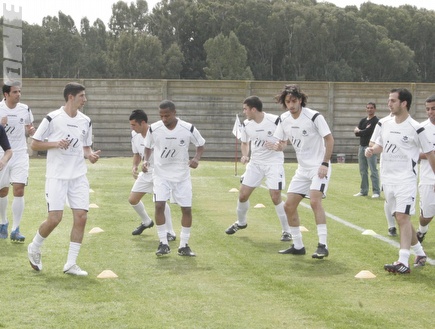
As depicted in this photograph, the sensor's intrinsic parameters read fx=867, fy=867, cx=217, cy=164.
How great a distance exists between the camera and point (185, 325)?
749 centimetres

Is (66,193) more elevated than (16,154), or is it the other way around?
(16,154)

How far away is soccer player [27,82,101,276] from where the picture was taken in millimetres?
9906

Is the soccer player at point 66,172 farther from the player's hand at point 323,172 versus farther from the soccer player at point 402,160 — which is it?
the soccer player at point 402,160

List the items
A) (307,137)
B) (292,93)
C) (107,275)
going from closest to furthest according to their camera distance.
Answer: (107,275) < (292,93) < (307,137)

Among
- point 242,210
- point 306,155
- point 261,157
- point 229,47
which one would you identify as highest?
point 229,47

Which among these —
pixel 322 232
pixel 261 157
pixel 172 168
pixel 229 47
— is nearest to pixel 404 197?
pixel 322 232

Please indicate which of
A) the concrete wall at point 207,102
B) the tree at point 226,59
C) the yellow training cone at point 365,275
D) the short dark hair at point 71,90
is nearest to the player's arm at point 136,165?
the short dark hair at point 71,90

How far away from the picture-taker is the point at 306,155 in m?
11.4

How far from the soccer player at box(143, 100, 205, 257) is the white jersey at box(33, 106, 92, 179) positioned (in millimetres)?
1529

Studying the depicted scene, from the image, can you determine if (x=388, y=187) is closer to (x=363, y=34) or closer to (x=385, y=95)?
(x=385, y=95)

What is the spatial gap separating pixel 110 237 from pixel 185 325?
5.71 m

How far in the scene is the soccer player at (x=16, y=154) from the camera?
12.5 meters

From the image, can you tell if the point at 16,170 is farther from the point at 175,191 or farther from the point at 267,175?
the point at 267,175

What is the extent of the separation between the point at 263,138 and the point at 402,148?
345 cm
